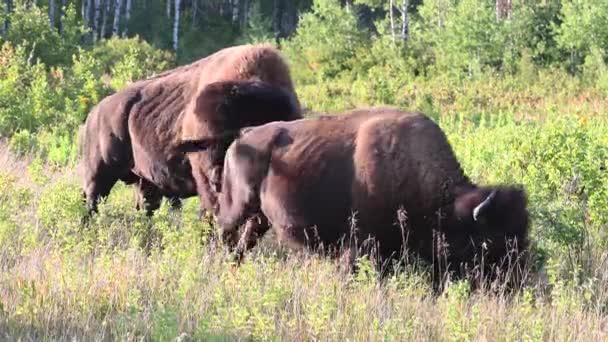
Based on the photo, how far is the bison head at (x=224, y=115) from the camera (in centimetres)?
721

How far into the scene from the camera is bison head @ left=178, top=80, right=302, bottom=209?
7215mm

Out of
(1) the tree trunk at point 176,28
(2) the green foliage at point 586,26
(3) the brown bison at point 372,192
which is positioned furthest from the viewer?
(1) the tree trunk at point 176,28

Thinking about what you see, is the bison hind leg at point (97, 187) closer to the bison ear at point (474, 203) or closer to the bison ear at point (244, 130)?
the bison ear at point (244, 130)

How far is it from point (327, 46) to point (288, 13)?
26.9 meters

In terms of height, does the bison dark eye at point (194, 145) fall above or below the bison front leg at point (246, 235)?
above

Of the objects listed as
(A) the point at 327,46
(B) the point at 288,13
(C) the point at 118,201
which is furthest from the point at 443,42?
(C) the point at 118,201

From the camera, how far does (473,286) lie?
5.76 meters

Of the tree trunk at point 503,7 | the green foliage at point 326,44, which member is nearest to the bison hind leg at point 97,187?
the green foliage at point 326,44

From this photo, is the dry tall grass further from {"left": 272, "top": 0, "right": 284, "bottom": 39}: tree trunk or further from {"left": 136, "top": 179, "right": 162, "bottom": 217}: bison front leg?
{"left": 272, "top": 0, "right": 284, "bottom": 39}: tree trunk

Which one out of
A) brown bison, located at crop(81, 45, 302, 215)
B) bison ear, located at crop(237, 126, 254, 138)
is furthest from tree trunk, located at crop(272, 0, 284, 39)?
bison ear, located at crop(237, 126, 254, 138)

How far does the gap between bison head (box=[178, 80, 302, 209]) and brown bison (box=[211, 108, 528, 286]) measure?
42 centimetres

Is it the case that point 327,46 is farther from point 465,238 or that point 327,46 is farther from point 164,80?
point 465,238

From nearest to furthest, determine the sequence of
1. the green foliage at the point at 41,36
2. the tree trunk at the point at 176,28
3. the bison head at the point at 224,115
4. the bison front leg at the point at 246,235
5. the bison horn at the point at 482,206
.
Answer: the bison horn at the point at 482,206 < the bison front leg at the point at 246,235 < the bison head at the point at 224,115 < the green foliage at the point at 41,36 < the tree trunk at the point at 176,28

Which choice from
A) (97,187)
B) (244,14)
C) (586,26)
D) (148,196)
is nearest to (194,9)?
(244,14)
